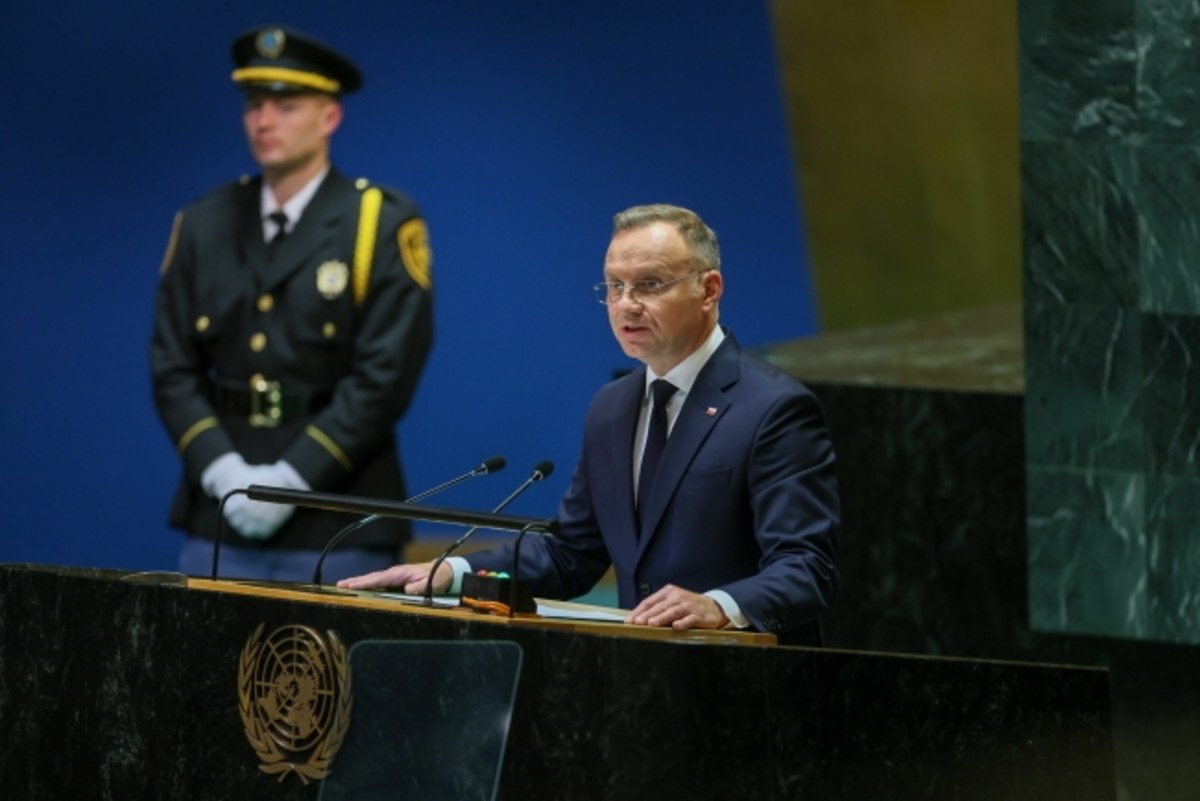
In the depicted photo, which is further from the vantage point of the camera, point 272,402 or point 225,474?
point 272,402

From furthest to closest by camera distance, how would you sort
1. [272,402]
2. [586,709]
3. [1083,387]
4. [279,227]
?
[279,227]
[272,402]
[1083,387]
[586,709]

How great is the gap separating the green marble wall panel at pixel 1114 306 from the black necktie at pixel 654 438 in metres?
1.89

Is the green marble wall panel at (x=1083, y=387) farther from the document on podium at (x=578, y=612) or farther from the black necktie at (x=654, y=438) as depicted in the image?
the document on podium at (x=578, y=612)

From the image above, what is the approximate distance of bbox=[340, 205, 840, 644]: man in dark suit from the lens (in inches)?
167

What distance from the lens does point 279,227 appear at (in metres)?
6.73

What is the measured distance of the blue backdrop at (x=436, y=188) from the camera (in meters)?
8.38

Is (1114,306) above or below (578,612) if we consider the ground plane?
above

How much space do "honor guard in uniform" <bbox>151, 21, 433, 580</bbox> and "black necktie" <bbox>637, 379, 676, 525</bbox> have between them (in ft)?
6.93

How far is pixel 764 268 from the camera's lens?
9383 millimetres

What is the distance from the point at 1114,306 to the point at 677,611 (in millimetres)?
2458

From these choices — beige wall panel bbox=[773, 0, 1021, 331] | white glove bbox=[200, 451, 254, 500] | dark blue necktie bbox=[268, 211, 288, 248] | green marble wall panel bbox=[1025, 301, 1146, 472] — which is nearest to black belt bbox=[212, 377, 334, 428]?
white glove bbox=[200, 451, 254, 500]

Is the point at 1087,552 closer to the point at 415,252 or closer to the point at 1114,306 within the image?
the point at 1114,306

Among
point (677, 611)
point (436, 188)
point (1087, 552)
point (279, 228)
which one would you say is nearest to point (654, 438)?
point (677, 611)

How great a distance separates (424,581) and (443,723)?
1.87ft
